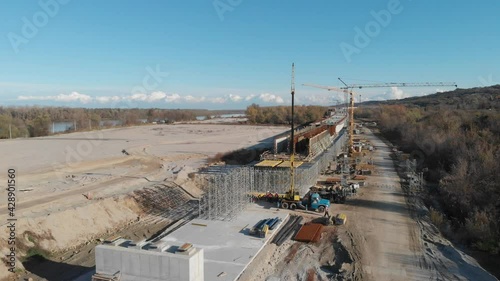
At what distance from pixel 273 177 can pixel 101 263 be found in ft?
48.0

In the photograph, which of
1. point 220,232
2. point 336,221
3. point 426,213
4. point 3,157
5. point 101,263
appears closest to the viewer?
point 101,263

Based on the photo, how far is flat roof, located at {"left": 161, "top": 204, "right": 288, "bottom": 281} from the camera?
14648 millimetres

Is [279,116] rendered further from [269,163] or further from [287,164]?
[287,164]

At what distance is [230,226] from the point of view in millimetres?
19500

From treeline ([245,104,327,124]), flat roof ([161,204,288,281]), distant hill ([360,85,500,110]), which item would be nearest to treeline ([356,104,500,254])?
flat roof ([161,204,288,281])

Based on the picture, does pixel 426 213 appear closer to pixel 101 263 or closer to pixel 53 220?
pixel 101 263

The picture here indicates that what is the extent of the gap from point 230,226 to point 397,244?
26.2ft

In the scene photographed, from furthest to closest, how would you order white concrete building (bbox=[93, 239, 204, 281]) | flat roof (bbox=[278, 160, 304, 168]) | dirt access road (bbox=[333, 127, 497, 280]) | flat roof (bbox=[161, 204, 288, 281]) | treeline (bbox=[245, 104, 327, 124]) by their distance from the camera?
1. treeline (bbox=[245, 104, 327, 124])
2. flat roof (bbox=[278, 160, 304, 168])
3. dirt access road (bbox=[333, 127, 497, 280])
4. flat roof (bbox=[161, 204, 288, 281])
5. white concrete building (bbox=[93, 239, 204, 281])

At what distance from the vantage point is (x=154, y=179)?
2911 centimetres

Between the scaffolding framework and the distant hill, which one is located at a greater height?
the distant hill

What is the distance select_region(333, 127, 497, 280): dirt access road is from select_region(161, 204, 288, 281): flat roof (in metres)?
4.12

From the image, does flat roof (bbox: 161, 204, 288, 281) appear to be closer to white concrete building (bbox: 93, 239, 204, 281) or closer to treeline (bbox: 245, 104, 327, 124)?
white concrete building (bbox: 93, 239, 204, 281)

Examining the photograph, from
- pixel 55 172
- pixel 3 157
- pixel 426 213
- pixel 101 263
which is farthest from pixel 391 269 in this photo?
pixel 3 157

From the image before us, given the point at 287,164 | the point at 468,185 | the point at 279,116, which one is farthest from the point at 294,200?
the point at 279,116
